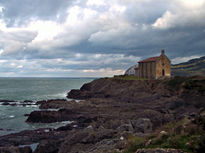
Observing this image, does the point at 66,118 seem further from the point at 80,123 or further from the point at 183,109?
the point at 183,109

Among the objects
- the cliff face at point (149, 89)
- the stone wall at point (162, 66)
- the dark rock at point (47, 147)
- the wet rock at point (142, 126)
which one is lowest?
the dark rock at point (47, 147)

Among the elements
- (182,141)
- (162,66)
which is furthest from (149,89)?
(182,141)

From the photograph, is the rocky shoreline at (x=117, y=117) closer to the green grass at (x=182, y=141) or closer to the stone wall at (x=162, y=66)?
the green grass at (x=182, y=141)

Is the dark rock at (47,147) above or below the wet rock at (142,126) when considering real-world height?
below

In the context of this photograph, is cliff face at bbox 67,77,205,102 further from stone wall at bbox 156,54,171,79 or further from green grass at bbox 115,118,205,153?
green grass at bbox 115,118,205,153

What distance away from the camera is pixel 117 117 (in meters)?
35.5

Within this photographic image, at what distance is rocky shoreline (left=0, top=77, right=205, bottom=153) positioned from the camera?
57.7 ft

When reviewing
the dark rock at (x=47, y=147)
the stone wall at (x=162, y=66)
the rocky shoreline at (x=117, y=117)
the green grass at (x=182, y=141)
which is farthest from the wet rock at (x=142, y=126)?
the stone wall at (x=162, y=66)

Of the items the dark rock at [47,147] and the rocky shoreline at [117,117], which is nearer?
the rocky shoreline at [117,117]

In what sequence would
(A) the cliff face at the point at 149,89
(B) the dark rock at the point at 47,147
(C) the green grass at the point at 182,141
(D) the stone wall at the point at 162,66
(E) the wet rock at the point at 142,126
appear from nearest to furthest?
(C) the green grass at the point at 182,141 → (B) the dark rock at the point at 47,147 → (E) the wet rock at the point at 142,126 → (A) the cliff face at the point at 149,89 → (D) the stone wall at the point at 162,66

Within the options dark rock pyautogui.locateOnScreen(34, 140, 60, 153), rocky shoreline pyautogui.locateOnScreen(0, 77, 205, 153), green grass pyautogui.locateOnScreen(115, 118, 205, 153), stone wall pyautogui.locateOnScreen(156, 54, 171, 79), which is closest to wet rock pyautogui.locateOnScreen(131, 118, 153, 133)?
rocky shoreline pyautogui.locateOnScreen(0, 77, 205, 153)

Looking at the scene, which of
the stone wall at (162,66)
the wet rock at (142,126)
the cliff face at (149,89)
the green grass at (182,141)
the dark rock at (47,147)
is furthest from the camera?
the stone wall at (162,66)

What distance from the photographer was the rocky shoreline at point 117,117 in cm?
1758

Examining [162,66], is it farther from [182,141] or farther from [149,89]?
[182,141]
